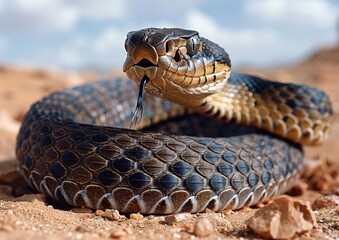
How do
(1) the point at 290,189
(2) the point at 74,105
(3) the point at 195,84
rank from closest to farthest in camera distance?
(3) the point at 195,84
(1) the point at 290,189
(2) the point at 74,105

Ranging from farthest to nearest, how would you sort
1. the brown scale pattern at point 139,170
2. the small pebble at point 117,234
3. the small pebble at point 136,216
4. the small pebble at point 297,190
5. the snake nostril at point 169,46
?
the small pebble at point 297,190, the snake nostril at point 169,46, the brown scale pattern at point 139,170, the small pebble at point 136,216, the small pebble at point 117,234

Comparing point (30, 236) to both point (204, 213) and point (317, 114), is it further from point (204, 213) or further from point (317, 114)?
point (317, 114)

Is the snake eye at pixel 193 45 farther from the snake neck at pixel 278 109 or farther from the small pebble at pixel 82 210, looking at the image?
the small pebble at pixel 82 210

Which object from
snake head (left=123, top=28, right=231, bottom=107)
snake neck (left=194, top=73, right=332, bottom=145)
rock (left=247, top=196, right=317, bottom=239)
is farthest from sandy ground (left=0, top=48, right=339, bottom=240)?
snake head (left=123, top=28, right=231, bottom=107)

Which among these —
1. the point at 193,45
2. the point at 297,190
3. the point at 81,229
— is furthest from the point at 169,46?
the point at 297,190

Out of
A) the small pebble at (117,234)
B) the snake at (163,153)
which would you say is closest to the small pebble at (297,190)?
the snake at (163,153)

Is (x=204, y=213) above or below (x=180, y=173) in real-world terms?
below

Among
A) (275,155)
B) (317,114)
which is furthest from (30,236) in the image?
(317,114)
